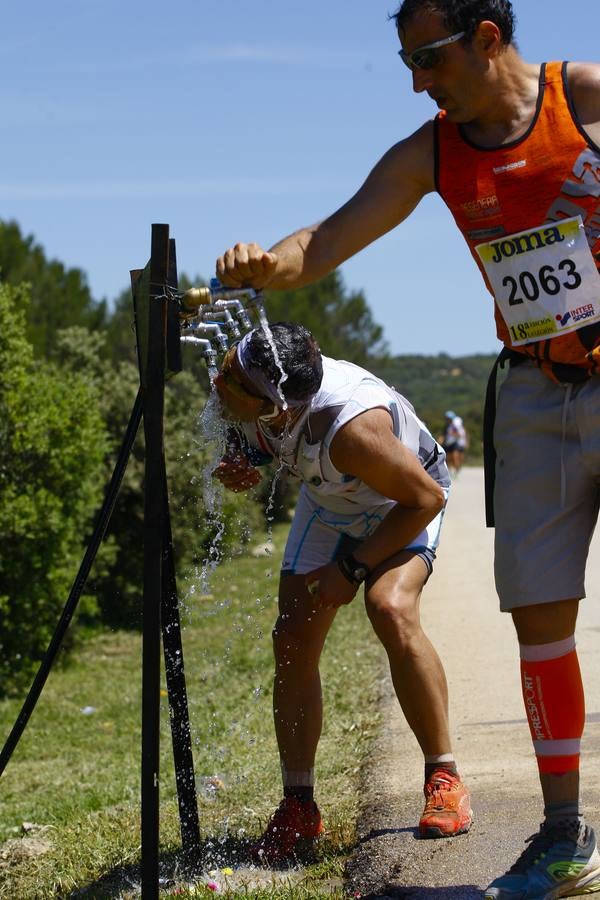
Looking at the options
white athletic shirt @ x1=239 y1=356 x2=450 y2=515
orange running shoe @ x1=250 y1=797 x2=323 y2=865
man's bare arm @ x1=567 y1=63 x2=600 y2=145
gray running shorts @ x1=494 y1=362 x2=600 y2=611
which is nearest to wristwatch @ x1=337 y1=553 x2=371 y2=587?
white athletic shirt @ x1=239 y1=356 x2=450 y2=515

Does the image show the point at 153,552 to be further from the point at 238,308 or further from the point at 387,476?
the point at 387,476

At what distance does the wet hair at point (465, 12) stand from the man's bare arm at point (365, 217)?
0.31m

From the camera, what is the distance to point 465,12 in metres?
3.20

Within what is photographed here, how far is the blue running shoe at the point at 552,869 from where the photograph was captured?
319 centimetres

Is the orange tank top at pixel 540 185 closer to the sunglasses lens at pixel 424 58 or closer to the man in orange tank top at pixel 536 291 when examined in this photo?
the man in orange tank top at pixel 536 291

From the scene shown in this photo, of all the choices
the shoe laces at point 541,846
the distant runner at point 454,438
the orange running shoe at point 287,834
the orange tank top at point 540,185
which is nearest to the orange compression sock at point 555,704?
the shoe laces at point 541,846

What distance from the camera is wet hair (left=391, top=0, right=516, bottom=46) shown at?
126 inches

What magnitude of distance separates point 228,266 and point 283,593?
124cm

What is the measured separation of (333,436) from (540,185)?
95 centimetres

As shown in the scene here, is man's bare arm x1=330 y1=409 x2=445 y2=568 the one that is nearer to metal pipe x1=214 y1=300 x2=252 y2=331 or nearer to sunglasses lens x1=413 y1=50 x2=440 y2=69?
metal pipe x1=214 y1=300 x2=252 y2=331

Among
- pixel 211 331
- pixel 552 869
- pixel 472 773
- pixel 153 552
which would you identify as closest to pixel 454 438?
pixel 472 773

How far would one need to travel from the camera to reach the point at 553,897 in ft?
10.6

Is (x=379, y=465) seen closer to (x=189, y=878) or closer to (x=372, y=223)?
(x=372, y=223)

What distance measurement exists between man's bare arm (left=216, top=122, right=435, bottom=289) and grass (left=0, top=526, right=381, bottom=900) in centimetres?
127
